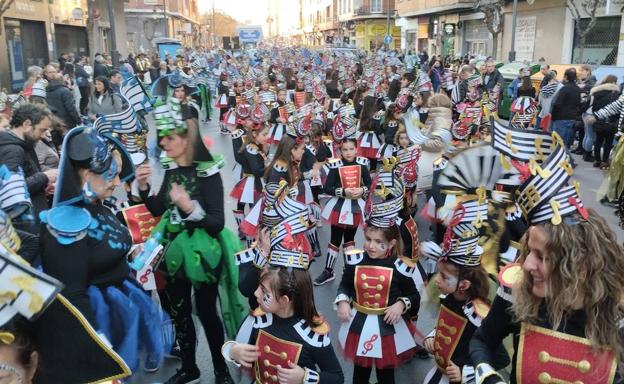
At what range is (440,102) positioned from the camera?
750cm

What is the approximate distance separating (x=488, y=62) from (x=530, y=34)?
518 inches

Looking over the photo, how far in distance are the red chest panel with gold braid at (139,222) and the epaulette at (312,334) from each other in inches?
79.8

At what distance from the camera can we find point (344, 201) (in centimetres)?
620

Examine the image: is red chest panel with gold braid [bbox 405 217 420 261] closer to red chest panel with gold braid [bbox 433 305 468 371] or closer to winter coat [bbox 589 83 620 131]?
red chest panel with gold braid [bbox 433 305 468 371]

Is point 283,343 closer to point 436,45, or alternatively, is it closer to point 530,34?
point 530,34

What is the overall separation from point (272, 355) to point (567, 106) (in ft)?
35.0

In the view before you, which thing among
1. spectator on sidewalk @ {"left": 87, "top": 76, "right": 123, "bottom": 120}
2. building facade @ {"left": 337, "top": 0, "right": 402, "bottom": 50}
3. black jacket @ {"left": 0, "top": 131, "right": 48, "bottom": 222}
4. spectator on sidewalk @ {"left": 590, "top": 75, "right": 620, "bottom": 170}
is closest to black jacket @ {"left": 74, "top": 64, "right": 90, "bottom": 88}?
spectator on sidewalk @ {"left": 87, "top": 76, "right": 123, "bottom": 120}

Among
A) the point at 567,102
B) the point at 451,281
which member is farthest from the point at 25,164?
the point at 567,102

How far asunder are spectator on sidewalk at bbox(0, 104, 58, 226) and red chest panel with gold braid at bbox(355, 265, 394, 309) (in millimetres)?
2412

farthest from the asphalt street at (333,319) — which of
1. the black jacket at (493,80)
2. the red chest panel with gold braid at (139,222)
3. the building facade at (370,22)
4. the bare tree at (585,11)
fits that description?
the building facade at (370,22)

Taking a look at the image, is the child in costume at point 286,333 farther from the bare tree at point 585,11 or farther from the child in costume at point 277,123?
the bare tree at point 585,11

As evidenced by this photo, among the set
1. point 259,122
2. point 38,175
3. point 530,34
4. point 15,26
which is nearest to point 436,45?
point 530,34

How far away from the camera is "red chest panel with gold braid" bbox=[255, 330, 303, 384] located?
2926 millimetres

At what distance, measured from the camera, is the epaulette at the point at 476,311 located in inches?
124
